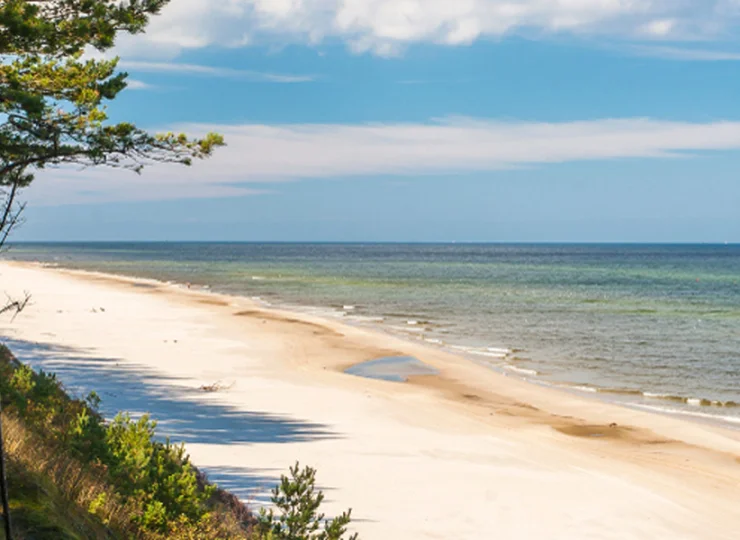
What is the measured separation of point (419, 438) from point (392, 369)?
34.5 ft

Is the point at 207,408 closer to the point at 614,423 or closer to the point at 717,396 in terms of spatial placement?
the point at 614,423

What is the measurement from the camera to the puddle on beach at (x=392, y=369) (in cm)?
2377

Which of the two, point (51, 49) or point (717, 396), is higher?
point (51, 49)

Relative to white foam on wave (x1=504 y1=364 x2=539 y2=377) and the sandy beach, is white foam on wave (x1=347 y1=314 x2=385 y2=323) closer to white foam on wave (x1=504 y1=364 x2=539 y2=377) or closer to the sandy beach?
the sandy beach

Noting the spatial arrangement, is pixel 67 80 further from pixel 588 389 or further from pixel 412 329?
pixel 412 329

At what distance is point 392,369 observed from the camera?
25219 millimetres

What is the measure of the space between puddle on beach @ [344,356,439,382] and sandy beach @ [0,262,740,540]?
1.62ft

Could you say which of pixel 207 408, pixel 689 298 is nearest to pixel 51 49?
pixel 207 408

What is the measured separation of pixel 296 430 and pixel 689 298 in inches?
2100

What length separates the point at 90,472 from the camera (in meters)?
7.34

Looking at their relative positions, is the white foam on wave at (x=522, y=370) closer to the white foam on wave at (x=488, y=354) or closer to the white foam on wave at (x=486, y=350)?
the white foam on wave at (x=488, y=354)

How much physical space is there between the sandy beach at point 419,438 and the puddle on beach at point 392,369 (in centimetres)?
49

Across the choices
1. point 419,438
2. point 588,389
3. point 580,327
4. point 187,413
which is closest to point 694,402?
point 588,389

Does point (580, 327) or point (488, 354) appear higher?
point (580, 327)
